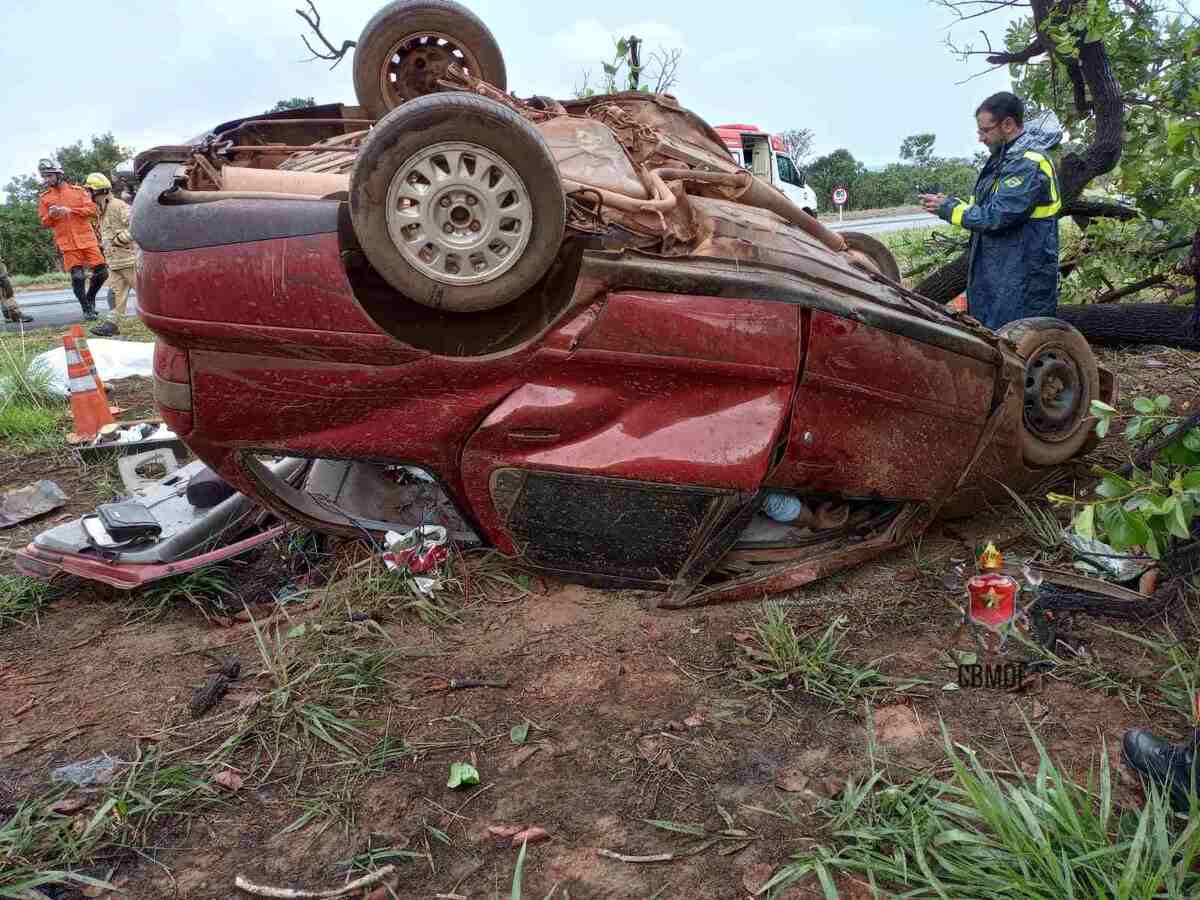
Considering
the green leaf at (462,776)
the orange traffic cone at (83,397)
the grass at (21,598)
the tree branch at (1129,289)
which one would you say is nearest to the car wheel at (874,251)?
the tree branch at (1129,289)

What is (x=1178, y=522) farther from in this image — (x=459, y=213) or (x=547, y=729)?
(x=459, y=213)

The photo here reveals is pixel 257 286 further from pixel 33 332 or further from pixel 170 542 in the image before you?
pixel 33 332

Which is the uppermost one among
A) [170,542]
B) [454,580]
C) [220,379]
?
[220,379]

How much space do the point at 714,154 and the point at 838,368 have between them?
1445 millimetres

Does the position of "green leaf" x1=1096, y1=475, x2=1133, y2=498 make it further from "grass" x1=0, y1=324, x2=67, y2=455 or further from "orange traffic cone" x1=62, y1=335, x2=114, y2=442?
"grass" x1=0, y1=324, x2=67, y2=455

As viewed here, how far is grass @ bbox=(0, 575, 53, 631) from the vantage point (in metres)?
2.87

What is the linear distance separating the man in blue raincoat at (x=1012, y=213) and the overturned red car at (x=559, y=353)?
1.47 metres

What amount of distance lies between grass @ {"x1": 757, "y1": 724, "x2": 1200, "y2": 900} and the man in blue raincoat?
2.97 m

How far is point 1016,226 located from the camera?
4125 millimetres

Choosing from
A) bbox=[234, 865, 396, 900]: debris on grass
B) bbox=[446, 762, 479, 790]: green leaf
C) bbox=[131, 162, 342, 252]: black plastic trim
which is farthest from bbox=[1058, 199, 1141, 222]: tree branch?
bbox=[234, 865, 396, 900]: debris on grass

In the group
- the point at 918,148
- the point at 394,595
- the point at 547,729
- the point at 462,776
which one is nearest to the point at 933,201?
the point at 394,595

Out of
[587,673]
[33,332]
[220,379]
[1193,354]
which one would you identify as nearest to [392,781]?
[587,673]

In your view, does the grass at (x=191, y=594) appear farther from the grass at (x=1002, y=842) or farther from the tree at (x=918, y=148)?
the tree at (x=918, y=148)

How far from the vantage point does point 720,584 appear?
105 inches
